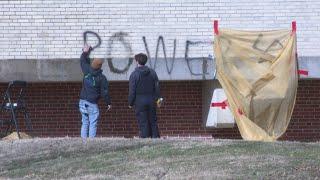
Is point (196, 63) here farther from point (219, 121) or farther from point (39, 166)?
point (39, 166)

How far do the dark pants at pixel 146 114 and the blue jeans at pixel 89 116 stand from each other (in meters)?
0.80

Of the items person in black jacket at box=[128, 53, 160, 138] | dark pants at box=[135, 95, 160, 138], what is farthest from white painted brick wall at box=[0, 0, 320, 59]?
dark pants at box=[135, 95, 160, 138]

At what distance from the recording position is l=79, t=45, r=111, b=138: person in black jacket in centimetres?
1314

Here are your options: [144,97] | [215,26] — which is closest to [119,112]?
[144,97]

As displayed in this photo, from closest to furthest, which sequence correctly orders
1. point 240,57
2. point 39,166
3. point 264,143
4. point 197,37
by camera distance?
point 39,166 → point 264,143 → point 240,57 → point 197,37

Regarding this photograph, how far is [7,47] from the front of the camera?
1404cm

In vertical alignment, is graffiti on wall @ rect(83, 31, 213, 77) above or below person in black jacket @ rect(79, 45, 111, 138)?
above

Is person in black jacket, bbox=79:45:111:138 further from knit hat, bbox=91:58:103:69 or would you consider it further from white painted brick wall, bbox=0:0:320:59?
white painted brick wall, bbox=0:0:320:59

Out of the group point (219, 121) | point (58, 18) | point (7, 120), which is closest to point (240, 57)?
point (219, 121)

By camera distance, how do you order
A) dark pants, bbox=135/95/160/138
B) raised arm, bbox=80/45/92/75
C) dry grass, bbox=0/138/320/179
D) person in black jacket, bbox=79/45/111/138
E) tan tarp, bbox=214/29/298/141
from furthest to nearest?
1. raised arm, bbox=80/45/92/75
2. person in black jacket, bbox=79/45/111/138
3. tan tarp, bbox=214/29/298/141
4. dark pants, bbox=135/95/160/138
5. dry grass, bbox=0/138/320/179

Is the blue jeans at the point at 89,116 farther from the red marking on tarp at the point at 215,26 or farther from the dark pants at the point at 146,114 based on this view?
the red marking on tarp at the point at 215,26

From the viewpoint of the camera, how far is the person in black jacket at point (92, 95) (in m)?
13.1

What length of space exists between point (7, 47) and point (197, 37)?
3.21 m

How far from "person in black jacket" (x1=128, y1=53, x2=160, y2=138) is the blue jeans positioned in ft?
2.47
